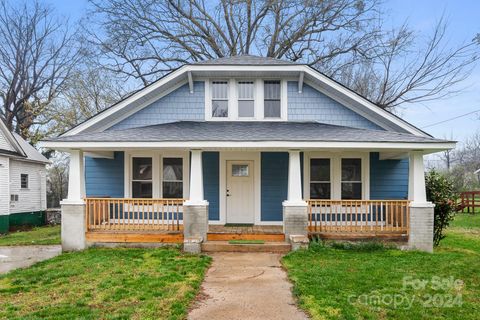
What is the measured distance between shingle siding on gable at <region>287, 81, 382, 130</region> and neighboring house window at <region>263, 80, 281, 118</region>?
35 centimetres

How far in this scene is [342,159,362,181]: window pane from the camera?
9.96 m

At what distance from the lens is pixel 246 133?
8570mm

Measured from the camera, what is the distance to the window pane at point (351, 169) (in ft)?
32.7

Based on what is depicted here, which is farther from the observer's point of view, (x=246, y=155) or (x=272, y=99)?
(x=272, y=99)

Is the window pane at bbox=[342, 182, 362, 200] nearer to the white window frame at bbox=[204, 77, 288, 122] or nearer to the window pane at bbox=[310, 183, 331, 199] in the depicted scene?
the window pane at bbox=[310, 183, 331, 199]

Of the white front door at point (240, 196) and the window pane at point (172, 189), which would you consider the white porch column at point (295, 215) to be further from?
the window pane at point (172, 189)

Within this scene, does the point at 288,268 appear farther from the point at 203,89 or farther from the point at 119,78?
the point at 119,78

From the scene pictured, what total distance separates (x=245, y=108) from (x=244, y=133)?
77.0 inches

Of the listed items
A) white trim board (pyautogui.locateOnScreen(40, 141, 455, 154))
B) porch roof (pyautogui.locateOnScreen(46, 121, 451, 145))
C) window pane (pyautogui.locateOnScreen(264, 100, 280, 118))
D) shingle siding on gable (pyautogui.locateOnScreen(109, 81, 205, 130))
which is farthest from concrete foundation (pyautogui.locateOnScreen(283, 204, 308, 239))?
shingle siding on gable (pyautogui.locateOnScreen(109, 81, 205, 130))

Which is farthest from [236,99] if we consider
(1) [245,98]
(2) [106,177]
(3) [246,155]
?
(2) [106,177]

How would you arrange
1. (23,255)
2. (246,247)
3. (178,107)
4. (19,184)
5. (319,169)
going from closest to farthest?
1. (246,247)
2. (23,255)
3. (319,169)
4. (178,107)
5. (19,184)

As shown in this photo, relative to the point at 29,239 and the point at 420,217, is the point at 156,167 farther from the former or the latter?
the point at 420,217

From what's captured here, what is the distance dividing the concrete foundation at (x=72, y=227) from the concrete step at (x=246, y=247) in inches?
124

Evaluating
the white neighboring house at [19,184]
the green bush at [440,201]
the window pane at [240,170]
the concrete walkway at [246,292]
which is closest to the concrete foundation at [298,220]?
the concrete walkway at [246,292]
